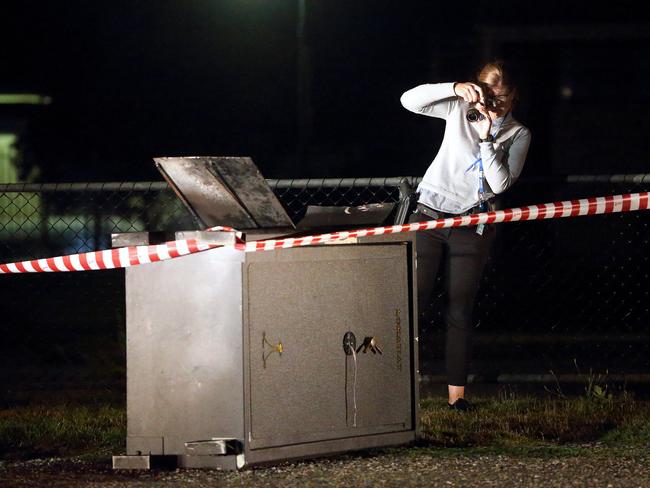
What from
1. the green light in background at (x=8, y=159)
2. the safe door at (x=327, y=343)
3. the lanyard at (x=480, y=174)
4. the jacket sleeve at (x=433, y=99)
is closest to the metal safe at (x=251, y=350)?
the safe door at (x=327, y=343)

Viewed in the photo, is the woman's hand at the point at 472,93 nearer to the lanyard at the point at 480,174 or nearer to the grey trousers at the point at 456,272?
the lanyard at the point at 480,174

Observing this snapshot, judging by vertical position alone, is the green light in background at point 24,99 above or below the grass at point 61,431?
above

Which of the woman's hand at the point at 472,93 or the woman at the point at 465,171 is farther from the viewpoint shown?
the woman at the point at 465,171

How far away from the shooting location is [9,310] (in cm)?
1317

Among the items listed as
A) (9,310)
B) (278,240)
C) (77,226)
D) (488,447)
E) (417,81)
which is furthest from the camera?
(417,81)

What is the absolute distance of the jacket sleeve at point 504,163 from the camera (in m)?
6.46

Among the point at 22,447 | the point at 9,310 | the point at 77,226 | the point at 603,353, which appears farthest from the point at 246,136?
the point at 22,447

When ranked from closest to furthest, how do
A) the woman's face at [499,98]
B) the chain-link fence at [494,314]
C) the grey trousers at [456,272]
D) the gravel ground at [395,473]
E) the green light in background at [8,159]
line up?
the gravel ground at [395,473] → the woman's face at [499,98] → the grey trousers at [456,272] → the chain-link fence at [494,314] → the green light in background at [8,159]

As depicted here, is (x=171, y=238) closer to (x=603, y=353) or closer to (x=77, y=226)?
(x=603, y=353)

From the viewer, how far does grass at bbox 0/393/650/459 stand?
630 centimetres

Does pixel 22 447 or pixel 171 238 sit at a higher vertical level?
pixel 171 238

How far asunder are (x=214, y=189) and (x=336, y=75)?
36457 millimetres

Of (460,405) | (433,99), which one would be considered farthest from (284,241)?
(460,405)

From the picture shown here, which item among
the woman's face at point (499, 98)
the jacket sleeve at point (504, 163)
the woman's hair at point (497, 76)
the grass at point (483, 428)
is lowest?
→ the grass at point (483, 428)
